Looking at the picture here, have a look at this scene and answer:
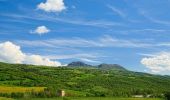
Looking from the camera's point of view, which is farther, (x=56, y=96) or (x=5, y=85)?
(x=5, y=85)

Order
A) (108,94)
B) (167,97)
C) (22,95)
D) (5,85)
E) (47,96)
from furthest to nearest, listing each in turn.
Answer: (108,94)
(5,85)
(47,96)
(22,95)
(167,97)

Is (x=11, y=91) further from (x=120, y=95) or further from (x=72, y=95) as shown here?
(x=120, y=95)

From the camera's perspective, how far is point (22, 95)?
6348 inches

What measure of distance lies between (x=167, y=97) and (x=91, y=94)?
168 feet

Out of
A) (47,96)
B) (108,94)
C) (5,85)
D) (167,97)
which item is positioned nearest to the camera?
(167,97)

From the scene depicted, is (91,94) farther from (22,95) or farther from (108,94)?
(22,95)

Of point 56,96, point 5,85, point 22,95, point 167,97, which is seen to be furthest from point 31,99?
point 167,97

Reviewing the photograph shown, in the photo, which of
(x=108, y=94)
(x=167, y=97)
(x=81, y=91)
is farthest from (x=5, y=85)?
(x=167, y=97)

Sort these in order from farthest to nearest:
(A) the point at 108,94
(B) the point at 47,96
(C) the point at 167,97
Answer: (A) the point at 108,94
(B) the point at 47,96
(C) the point at 167,97

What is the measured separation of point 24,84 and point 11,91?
32.5 metres

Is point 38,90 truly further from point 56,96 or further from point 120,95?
point 120,95

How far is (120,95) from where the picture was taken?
198 metres

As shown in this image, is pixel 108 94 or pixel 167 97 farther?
pixel 108 94

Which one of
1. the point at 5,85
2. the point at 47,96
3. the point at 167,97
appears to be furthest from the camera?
the point at 5,85
